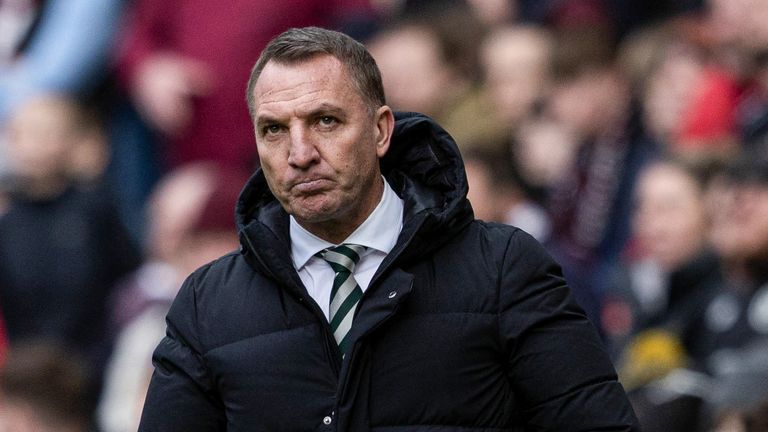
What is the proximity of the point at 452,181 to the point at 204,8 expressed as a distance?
509cm

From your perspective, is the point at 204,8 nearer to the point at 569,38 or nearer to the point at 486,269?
the point at 569,38

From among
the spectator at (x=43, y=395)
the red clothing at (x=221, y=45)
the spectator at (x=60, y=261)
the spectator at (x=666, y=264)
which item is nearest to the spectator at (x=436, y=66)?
the red clothing at (x=221, y=45)

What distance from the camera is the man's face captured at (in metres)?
3.27

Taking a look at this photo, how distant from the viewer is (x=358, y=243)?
11.1 ft

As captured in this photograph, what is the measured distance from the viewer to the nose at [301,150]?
3248mm

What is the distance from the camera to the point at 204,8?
8359 mm

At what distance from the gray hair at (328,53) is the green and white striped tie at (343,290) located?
29 centimetres

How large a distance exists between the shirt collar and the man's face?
7cm

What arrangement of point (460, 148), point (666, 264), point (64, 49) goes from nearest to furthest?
1. point (666, 264)
2. point (460, 148)
3. point (64, 49)

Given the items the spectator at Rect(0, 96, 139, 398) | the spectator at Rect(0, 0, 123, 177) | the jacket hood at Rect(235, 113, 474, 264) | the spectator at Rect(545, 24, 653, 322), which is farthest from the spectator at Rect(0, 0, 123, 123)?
the jacket hood at Rect(235, 113, 474, 264)

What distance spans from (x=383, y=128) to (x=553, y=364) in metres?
0.58

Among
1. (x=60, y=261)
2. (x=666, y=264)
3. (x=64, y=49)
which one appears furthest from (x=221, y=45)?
(x=666, y=264)

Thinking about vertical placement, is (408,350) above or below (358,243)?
A: below

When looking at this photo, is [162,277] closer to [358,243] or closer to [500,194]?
[500,194]
